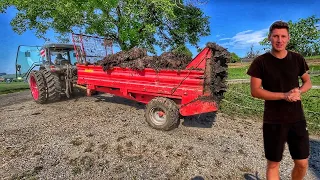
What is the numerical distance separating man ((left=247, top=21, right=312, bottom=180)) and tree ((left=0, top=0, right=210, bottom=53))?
302 inches

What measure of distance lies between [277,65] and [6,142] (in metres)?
4.98

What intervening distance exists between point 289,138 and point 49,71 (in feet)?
24.6

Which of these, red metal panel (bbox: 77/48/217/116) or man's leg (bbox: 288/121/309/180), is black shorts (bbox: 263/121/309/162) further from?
red metal panel (bbox: 77/48/217/116)

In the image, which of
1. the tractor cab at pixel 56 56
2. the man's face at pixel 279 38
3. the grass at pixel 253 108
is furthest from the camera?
the tractor cab at pixel 56 56

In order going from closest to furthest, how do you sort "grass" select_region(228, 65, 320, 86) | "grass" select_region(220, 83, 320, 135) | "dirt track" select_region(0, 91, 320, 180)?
"dirt track" select_region(0, 91, 320, 180), "grass" select_region(220, 83, 320, 135), "grass" select_region(228, 65, 320, 86)

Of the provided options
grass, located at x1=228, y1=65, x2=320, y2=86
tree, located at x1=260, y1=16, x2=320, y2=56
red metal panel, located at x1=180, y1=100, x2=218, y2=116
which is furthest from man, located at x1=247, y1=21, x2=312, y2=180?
grass, located at x1=228, y1=65, x2=320, y2=86

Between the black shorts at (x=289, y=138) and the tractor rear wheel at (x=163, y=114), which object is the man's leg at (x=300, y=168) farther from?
the tractor rear wheel at (x=163, y=114)

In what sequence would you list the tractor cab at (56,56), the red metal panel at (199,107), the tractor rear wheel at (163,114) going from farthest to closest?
the tractor cab at (56,56), the tractor rear wheel at (163,114), the red metal panel at (199,107)

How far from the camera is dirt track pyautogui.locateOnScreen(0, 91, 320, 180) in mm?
3570

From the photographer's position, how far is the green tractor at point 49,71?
25.6ft

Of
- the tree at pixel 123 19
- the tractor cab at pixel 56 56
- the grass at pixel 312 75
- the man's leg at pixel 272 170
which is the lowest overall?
the man's leg at pixel 272 170

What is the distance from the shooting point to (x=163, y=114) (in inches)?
206

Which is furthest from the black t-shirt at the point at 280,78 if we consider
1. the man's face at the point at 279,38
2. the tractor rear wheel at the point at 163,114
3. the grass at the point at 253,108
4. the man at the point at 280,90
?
the grass at the point at 253,108

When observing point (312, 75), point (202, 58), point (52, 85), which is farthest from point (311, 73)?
point (52, 85)
